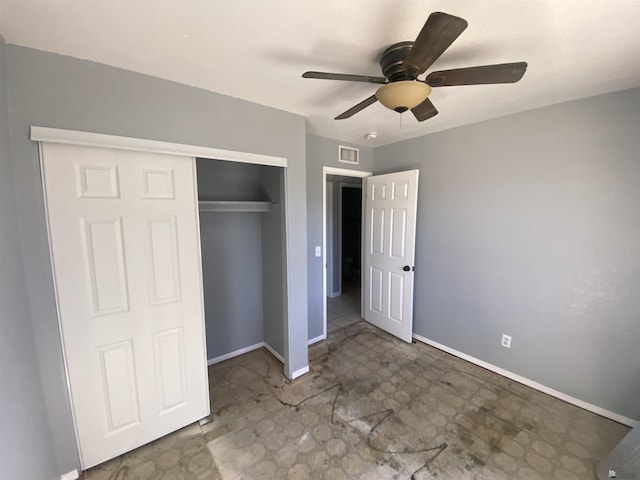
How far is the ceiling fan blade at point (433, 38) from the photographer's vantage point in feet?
2.82

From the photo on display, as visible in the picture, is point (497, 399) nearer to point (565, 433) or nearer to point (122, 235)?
point (565, 433)

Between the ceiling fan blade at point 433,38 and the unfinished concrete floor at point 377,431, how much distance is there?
7.36 ft

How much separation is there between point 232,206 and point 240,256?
0.59 m

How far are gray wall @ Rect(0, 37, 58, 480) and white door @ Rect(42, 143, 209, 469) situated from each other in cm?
14

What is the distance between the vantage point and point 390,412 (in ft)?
6.70

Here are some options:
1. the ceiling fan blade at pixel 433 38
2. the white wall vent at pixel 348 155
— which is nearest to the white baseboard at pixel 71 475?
the ceiling fan blade at pixel 433 38

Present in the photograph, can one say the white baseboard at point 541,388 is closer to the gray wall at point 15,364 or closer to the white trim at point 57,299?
the white trim at point 57,299

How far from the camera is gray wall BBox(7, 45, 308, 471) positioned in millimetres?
1304

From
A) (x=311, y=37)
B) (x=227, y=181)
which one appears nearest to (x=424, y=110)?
(x=311, y=37)

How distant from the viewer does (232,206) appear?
2457 millimetres

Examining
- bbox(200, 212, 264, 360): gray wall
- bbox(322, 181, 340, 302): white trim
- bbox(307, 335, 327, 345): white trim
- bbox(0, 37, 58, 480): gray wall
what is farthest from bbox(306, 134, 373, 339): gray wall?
bbox(0, 37, 58, 480): gray wall

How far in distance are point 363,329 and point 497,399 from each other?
1.58 m

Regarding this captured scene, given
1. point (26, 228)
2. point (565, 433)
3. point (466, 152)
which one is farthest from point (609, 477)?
point (26, 228)

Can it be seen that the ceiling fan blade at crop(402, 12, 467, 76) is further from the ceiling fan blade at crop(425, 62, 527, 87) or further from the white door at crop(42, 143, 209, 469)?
the white door at crop(42, 143, 209, 469)
